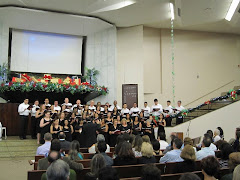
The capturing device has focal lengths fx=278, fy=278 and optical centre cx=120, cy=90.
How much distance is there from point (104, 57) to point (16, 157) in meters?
7.39

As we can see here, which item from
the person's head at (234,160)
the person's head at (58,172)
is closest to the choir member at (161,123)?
the person's head at (234,160)

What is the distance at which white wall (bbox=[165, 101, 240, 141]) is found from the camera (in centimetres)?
1034

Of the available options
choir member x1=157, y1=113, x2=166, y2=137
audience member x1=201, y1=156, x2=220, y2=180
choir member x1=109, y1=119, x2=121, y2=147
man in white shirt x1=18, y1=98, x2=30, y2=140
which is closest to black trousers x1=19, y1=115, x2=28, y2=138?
man in white shirt x1=18, y1=98, x2=30, y2=140

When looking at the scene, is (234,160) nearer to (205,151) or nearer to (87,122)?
(205,151)

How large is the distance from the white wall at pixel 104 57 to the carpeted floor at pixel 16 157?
206 inches

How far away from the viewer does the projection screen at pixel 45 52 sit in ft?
43.3

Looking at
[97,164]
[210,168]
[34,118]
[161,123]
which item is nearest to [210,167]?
[210,168]

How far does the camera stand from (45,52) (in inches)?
541

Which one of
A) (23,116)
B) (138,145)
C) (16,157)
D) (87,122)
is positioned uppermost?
(23,116)

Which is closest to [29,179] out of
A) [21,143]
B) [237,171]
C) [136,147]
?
[136,147]

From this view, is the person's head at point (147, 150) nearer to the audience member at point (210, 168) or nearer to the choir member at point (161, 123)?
the audience member at point (210, 168)

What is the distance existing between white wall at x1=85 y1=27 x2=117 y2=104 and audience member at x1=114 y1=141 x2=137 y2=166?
9411 mm

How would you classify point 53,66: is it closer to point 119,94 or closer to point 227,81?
point 119,94

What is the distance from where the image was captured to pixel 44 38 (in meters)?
13.8
